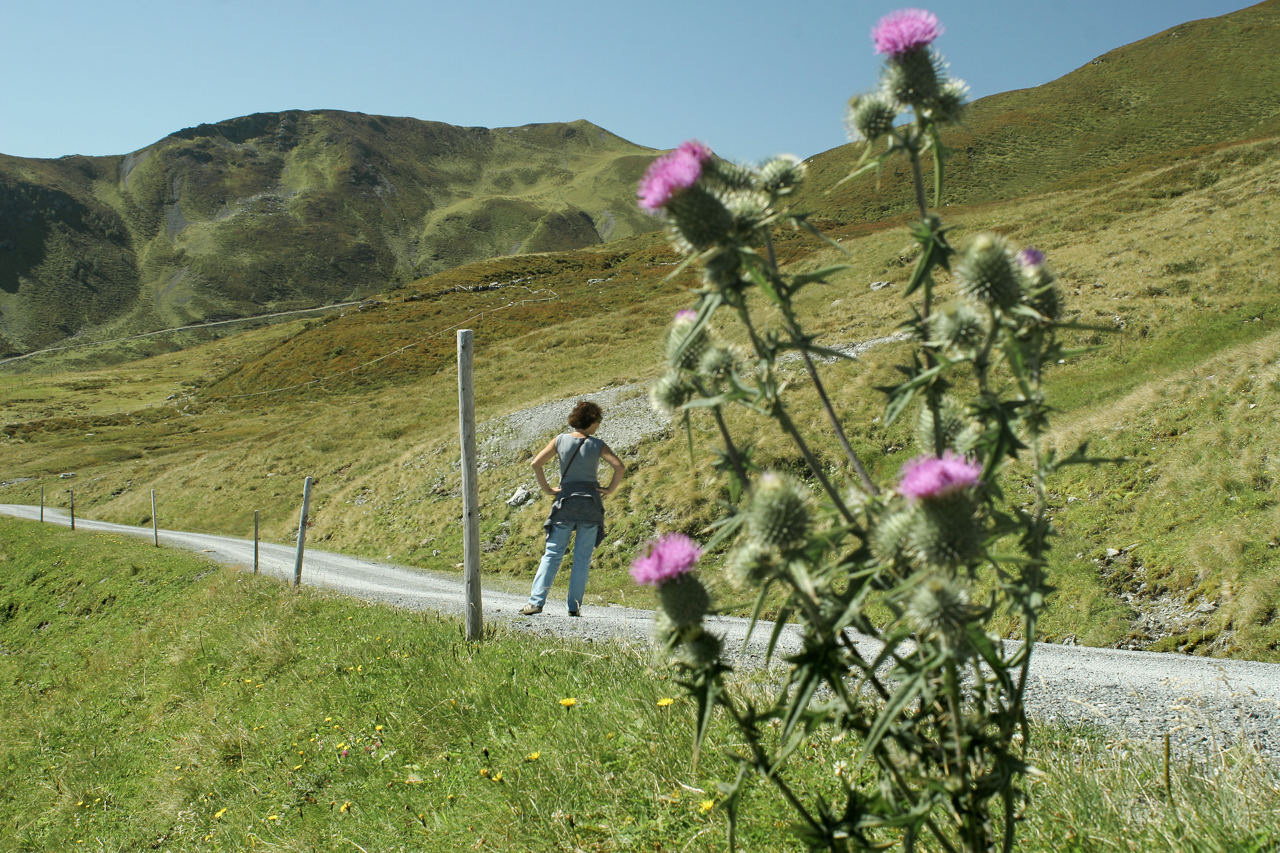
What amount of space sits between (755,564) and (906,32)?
1.55m

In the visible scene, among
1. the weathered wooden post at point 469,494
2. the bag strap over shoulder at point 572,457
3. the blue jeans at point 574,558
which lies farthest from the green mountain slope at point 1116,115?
the weathered wooden post at point 469,494

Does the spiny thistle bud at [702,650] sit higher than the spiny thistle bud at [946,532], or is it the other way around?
the spiny thistle bud at [946,532]

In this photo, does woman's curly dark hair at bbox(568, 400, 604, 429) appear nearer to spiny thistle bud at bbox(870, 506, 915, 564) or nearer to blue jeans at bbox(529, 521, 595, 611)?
blue jeans at bbox(529, 521, 595, 611)

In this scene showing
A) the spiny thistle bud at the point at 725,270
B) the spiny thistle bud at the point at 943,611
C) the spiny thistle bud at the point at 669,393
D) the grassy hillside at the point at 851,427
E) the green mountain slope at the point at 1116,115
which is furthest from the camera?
the green mountain slope at the point at 1116,115

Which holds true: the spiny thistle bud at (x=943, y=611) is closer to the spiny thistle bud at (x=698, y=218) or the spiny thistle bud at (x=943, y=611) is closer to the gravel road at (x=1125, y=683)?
the gravel road at (x=1125, y=683)

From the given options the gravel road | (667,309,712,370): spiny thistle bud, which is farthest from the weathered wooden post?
(667,309,712,370): spiny thistle bud

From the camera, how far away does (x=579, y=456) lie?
29.6 ft

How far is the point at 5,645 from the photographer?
17.4 m

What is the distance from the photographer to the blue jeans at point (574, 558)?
9.21m

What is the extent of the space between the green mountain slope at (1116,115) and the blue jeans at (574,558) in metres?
77.0

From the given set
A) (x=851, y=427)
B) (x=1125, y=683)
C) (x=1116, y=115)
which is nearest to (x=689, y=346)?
(x=1125, y=683)

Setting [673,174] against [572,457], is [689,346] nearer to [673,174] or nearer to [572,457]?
[673,174]

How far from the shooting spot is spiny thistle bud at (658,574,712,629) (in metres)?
2.06

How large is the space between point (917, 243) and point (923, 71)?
0.53 m
